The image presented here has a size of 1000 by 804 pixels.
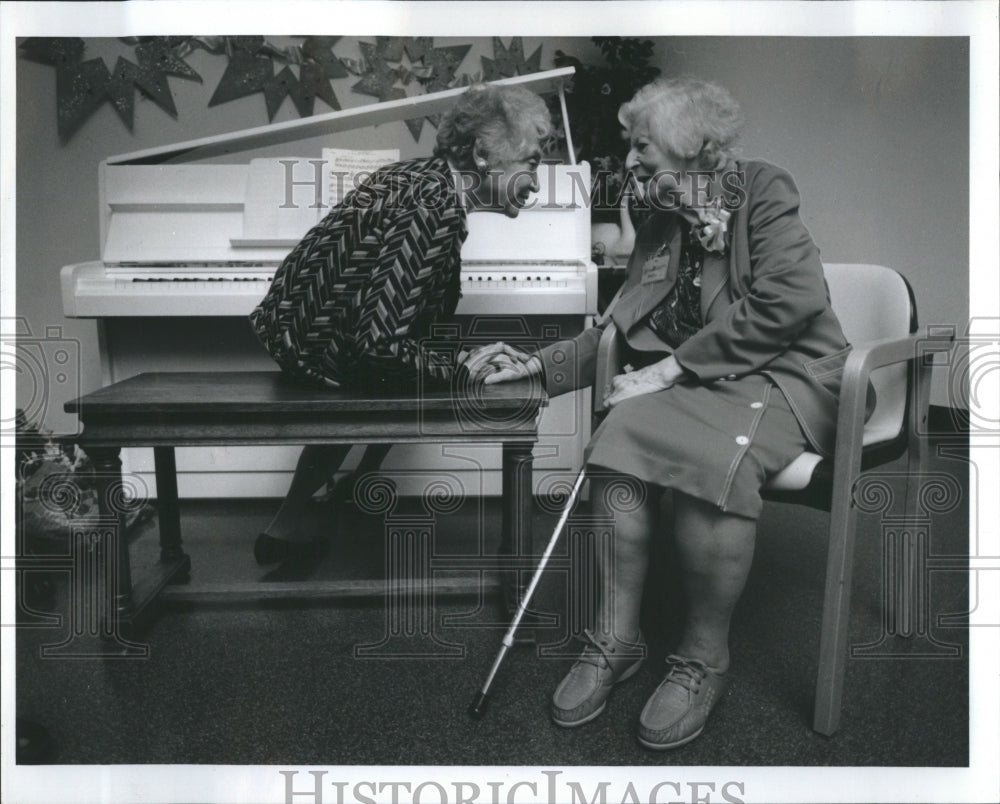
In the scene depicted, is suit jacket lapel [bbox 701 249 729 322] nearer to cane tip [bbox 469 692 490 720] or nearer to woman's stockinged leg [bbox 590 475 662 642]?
woman's stockinged leg [bbox 590 475 662 642]

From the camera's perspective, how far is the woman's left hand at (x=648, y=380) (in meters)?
1.84

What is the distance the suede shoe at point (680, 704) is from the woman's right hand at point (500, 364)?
758mm

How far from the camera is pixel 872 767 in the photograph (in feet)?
5.36

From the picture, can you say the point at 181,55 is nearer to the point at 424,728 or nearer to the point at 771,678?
the point at 424,728

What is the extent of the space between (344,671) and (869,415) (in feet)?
4.33

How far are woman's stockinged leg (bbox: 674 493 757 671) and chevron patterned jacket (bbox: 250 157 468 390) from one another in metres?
0.69

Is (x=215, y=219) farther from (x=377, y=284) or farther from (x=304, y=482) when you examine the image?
(x=377, y=284)

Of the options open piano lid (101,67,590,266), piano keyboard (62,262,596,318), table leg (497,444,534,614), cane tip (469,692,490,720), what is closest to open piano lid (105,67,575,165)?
open piano lid (101,67,590,266)

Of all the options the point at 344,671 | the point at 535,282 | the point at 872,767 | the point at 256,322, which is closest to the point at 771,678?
the point at 872,767

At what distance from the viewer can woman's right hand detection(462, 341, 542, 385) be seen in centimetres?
212

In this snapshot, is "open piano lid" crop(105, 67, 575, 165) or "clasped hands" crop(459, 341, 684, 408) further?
"open piano lid" crop(105, 67, 575, 165)

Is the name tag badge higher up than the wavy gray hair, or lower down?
lower down

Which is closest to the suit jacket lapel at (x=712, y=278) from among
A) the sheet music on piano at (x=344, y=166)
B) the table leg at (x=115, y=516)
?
the sheet music on piano at (x=344, y=166)

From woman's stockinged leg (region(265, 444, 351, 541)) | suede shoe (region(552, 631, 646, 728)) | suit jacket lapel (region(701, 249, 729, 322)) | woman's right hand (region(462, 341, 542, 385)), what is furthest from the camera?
woman's stockinged leg (region(265, 444, 351, 541))
